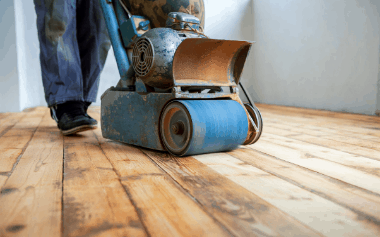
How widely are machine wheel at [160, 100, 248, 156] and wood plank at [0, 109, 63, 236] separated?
39cm

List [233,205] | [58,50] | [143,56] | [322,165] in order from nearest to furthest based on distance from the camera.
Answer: [233,205], [322,165], [143,56], [58,50]

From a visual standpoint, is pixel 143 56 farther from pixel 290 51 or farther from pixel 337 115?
pixel 290 51

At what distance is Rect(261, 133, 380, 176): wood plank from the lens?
3.26 feet

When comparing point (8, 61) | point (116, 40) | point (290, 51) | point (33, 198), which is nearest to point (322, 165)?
point (33, 198)

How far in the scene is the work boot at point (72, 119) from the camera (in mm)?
1551

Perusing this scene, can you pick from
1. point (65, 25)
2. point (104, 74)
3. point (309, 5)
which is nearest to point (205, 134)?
point (65, 25)

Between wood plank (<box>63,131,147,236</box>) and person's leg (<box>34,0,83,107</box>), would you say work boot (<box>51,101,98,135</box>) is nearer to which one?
person's leg (<box>34,0,83,107</box>)

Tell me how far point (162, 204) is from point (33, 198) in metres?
0.29

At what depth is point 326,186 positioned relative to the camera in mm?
784

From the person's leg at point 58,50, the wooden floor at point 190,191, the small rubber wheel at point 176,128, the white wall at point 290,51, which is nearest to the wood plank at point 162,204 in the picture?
the wooden floor at point 190,191

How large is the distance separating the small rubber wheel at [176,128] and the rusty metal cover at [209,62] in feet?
0.32

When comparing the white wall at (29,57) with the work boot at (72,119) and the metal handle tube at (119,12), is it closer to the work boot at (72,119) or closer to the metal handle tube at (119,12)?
the work boot at (72,119)

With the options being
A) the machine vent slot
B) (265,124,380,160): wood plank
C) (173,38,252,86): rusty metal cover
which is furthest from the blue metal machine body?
(265,124,380,160): wood plank

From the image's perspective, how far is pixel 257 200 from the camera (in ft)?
2.24
